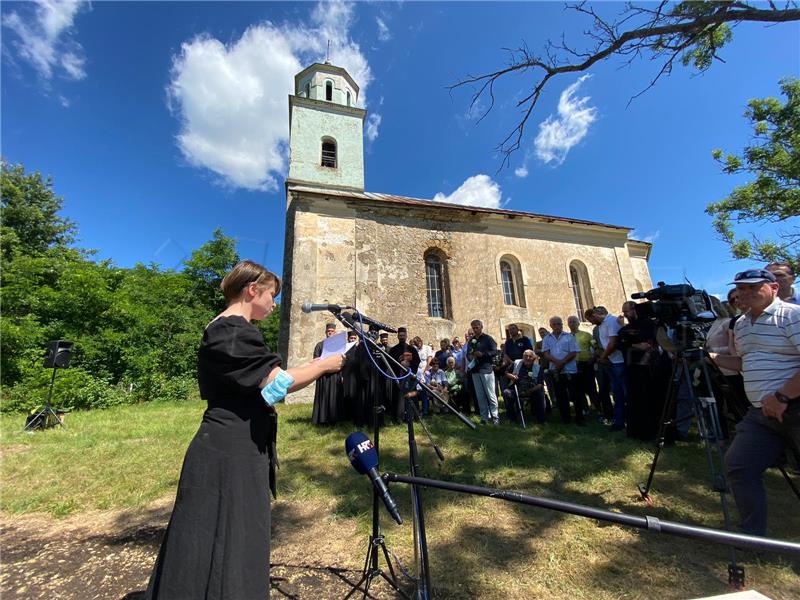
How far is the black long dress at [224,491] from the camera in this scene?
1472mm

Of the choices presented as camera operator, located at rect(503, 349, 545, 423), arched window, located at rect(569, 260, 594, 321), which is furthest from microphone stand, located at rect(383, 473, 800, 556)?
arched window, located at rect(569, 260, 594, 321)

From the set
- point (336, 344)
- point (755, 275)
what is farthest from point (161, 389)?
point (755, 275)

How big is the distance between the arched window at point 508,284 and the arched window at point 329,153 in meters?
8.82

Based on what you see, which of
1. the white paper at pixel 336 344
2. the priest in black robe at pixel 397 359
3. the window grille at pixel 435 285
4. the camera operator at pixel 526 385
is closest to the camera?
the white paper at pixel 336 344

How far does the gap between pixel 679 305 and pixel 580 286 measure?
13.6 metres

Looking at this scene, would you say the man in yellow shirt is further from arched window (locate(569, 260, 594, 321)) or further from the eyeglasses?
arched window (locate(569, 260, 594, 321))

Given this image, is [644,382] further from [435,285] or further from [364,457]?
[435,285]

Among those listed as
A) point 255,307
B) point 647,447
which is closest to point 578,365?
point 647,447

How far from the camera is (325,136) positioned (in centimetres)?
1612

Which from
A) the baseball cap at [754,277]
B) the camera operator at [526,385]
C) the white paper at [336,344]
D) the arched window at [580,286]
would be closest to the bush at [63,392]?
the white paper at [336,344]

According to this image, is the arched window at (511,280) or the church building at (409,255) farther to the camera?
the arched window at (511,280)

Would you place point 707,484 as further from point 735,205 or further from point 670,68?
point 735,205

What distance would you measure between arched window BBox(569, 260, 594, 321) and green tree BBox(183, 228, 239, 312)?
19660 mm

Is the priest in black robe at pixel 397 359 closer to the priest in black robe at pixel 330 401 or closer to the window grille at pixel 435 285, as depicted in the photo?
the priest in black robe at pixel 330 401
